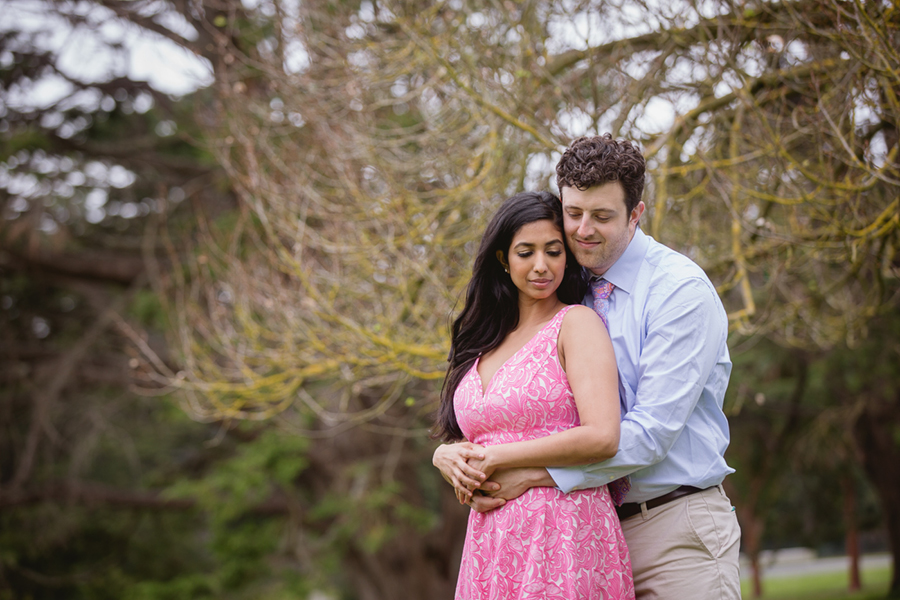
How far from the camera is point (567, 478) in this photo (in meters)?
1.98

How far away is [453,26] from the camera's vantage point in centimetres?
457

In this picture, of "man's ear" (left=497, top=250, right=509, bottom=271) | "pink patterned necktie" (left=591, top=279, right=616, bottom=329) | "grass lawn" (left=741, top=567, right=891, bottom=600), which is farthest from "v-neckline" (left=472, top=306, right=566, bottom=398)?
"grass lawn" (left=741, top=567, right=891, bottom=600)

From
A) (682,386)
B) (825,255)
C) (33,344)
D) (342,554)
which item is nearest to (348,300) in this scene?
(825,255)

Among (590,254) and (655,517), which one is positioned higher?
(590,254)

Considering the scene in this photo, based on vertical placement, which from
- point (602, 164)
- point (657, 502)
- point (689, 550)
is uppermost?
point (602, 164)

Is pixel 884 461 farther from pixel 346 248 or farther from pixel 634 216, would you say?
pixel 634 216

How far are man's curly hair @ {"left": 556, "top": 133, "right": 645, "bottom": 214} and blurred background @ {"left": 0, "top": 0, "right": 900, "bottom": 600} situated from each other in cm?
127

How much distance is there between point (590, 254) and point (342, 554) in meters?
8.85

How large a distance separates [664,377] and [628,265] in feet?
1.31

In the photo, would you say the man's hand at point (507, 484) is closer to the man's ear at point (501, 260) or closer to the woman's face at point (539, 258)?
the woman's face at point (539, 258)

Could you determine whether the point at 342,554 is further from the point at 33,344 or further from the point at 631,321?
the point at 631,321

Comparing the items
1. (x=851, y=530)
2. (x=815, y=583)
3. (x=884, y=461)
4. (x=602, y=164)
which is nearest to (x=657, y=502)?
(x=602, y=164)

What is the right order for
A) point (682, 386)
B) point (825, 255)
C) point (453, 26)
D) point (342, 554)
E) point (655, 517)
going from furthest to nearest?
point (342, 554), point (453, 26), point (825, 255), point (655, 517), point (682, 386)

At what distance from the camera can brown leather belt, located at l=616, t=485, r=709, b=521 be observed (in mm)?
2051
